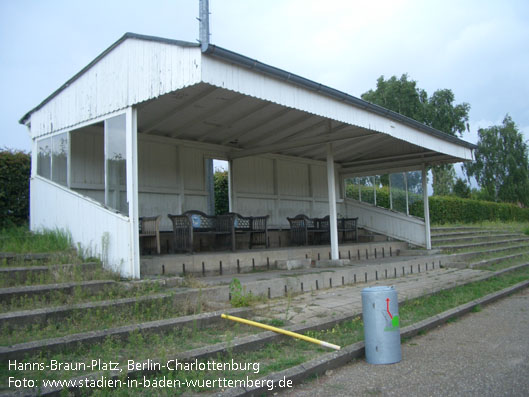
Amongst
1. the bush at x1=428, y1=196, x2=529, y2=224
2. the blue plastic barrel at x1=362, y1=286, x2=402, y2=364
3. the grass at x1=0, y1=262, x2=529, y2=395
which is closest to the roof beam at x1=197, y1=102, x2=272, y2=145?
the grass at x1=0, y1=262, x2=529, y2=395

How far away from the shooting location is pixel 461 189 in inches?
1537

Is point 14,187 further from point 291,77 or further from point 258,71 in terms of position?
point 291,77

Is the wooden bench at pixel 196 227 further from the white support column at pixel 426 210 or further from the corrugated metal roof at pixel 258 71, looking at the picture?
the white support column at pixel 426 210

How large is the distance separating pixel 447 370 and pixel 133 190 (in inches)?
207

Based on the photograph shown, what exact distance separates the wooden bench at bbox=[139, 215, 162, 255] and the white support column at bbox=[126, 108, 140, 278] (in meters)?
1.21

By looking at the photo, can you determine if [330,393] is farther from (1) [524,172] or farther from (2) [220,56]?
(1) [524,172]

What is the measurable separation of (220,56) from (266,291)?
3.96 meters

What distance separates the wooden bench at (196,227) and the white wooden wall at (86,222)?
1565 mm

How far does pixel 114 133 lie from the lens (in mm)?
7637

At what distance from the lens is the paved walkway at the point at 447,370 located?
12.3ft

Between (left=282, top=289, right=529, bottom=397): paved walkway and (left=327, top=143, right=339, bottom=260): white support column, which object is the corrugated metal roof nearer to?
(left=327, top=143, right=339, bottom=260): white support column

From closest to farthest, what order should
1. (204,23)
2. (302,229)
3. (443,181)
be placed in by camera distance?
(204,23) → (302,229) → (443,181)

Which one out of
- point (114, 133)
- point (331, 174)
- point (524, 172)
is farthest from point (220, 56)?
point (524, 172)

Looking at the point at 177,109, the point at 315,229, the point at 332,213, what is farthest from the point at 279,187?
the point at 177,109
